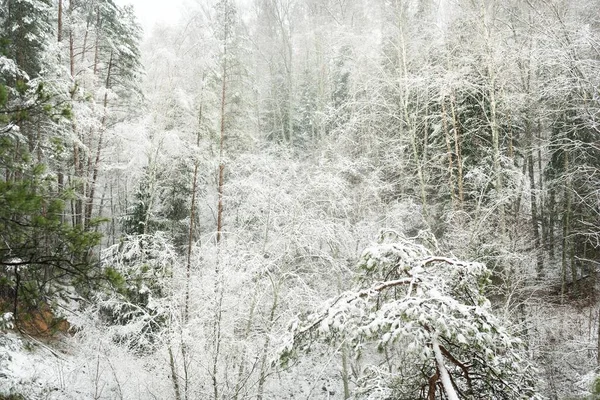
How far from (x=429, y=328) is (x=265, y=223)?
8684mm

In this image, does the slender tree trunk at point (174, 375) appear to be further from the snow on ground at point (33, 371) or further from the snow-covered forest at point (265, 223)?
the snow on ground at point (33, 371)

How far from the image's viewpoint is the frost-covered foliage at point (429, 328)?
7.08 feet

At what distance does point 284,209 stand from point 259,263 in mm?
2079

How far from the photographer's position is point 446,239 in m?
12.4

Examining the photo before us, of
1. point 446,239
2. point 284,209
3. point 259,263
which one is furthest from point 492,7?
point 259,263

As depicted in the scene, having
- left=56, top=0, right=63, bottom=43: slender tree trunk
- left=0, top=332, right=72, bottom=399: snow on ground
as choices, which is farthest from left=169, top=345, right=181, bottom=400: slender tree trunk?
left=56, top=0, right=63, bottom=43: slender tree trunk

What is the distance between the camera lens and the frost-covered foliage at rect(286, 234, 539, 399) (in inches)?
85.0

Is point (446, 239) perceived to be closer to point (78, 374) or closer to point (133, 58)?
point (78, 374)

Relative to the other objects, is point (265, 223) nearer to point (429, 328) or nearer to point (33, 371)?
point (33, 371)

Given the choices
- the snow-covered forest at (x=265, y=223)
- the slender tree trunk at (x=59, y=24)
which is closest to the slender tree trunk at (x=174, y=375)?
the snow-covered forest at (x=265, y=223)

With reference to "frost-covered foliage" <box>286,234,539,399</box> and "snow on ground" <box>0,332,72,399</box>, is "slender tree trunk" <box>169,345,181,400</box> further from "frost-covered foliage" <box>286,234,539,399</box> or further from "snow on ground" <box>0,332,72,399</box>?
"frost-covered foliage" <box>286,234,539,399</box>

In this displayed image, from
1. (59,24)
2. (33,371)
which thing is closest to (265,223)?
(33,371)

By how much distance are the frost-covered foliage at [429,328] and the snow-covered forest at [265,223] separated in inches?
0.9

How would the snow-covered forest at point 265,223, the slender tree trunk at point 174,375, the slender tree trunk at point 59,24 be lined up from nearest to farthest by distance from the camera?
the snow-covered forest at point 265,223 < the slender tree trunk at point 174,375 < the slender tree trunk at point 59,24
